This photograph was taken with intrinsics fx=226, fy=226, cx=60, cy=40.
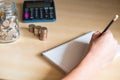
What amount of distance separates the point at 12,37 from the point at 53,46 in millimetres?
162

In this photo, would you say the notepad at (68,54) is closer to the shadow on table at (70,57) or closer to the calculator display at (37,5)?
the shadow on table at (70,57)

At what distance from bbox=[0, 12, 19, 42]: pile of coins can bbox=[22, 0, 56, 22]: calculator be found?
4.3 inches

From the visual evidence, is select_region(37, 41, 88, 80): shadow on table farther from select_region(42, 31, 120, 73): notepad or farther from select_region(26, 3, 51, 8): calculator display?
select_region(26, 3, 51, 8): calculator display

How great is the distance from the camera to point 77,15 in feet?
3.43

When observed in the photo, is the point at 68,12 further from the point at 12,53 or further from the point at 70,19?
the point at 12,53

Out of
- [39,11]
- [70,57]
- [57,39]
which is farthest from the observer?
[39,11]

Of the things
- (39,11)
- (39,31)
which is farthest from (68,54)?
(39,11)

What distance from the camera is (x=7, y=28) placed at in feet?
2.81

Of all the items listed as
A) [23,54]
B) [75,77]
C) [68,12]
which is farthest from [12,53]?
[68,12]

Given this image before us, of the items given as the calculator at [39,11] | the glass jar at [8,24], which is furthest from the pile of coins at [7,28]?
the calculator at [39,11]

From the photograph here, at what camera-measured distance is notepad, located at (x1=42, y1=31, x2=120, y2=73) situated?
0.77 metres

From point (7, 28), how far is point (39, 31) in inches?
4.9

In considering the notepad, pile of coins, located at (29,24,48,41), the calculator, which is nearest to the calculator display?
the calculator

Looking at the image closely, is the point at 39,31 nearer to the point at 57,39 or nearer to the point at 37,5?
the point at 57,39
